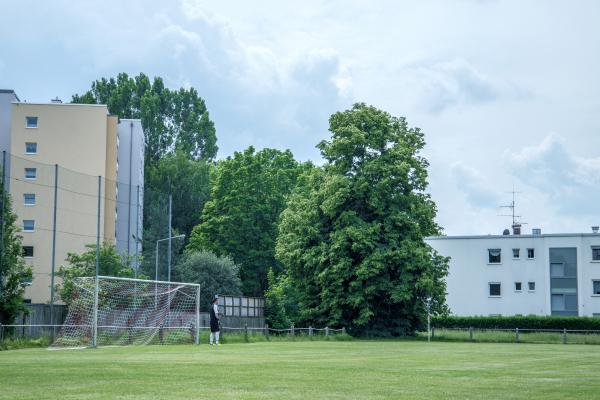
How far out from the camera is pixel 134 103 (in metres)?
104

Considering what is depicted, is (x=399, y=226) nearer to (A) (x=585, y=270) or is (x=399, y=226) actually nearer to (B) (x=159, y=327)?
(B) (x=159, y=327)

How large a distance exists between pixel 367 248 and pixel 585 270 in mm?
34881

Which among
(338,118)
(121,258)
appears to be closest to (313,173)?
(338,118)

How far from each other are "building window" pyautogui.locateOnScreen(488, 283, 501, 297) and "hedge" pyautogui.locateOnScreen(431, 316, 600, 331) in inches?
415

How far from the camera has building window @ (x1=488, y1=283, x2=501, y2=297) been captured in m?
83.2

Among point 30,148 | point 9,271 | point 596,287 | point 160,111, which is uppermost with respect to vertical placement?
point 160,111

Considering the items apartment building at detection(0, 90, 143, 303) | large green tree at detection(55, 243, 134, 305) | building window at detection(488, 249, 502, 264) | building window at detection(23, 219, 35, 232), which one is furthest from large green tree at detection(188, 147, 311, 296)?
building window at detection(23, 219, 35, 232)

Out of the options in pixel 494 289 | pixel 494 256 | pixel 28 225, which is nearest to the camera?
pixel 28 225

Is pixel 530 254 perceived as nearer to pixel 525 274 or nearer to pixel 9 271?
pixel 525 274

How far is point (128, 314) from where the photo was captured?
127 ft

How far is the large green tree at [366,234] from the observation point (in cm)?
5297

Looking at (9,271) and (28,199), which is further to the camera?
(28,199)

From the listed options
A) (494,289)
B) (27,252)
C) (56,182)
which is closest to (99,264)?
(27,252)

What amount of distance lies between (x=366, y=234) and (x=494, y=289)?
1333 inches
